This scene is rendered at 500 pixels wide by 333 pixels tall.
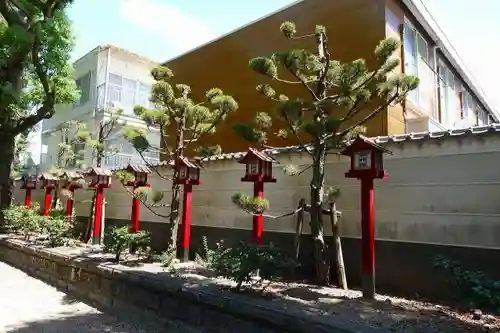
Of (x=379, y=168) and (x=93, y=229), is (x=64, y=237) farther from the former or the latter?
(x=379, y=168)

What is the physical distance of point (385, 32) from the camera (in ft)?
31.7

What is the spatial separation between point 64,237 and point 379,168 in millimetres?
9644

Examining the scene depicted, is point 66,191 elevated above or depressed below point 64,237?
above

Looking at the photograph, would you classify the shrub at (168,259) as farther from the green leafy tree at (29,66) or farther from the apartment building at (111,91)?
the apartment building at (111,91)

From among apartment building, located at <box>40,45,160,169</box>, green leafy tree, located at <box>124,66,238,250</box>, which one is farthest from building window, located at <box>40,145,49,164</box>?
green leafy tree, located at <box>124,66,238,250</box>

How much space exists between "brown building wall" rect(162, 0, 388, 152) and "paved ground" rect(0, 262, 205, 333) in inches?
255

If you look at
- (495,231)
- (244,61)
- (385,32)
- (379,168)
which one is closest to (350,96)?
(379,168)

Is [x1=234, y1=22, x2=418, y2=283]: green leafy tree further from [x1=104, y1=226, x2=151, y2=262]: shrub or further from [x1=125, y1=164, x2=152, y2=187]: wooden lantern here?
[x1=125, y1=164, x2=152, y2=187]: wooden lantern

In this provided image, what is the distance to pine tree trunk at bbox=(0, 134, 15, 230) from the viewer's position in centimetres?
1424

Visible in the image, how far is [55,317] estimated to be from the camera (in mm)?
6875

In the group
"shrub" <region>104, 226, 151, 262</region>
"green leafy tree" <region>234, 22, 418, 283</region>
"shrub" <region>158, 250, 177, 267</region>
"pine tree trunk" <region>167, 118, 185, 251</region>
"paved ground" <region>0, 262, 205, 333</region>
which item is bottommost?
"paved ground" <region>0, 262, 205, 333</region>

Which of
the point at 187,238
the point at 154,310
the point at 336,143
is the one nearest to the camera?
the point at 154,310

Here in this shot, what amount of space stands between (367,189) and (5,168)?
14190mm

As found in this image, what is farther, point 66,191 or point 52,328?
point 66,191
